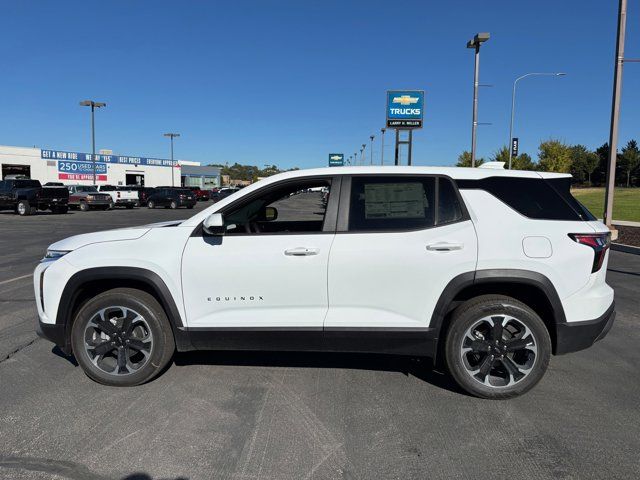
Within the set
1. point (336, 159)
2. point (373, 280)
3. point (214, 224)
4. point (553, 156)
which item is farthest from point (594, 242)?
point (336, 159)

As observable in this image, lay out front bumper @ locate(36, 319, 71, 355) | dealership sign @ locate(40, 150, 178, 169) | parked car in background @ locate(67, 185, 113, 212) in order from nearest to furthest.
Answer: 1. front bumper @ locate(36, 319, 71, 355)
2. parked car in background @ locate(67, 185, 113, 212)
3. dealership sign @ locate(40, 150, 178, 169)

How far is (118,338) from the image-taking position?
3926 mm

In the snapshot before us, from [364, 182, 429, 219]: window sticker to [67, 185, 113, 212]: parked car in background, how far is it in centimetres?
3250

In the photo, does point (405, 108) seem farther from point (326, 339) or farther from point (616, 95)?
point (326, 339)

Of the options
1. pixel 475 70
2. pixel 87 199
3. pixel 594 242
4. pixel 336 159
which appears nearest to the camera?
pixel 594 242

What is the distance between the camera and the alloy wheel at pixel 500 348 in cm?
368

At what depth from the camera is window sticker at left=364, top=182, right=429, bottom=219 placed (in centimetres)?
381

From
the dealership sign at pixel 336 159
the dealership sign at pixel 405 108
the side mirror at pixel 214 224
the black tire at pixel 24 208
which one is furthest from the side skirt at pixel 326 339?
the dealership sign at pixel 336 159

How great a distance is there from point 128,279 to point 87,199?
3180 centimetres

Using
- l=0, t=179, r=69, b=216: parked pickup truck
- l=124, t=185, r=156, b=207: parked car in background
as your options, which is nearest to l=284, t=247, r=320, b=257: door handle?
l=0, t=179, r=69, b=216: parked pickup truck

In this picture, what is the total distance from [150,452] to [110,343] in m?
1.20

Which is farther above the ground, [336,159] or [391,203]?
[336,159]

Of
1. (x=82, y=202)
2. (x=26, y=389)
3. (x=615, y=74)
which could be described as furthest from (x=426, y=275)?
(x=82, y=202)

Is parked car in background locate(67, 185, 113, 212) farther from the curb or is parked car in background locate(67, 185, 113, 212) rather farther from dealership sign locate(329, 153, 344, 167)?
dealership sign locate(329, 153, 344, 167)
